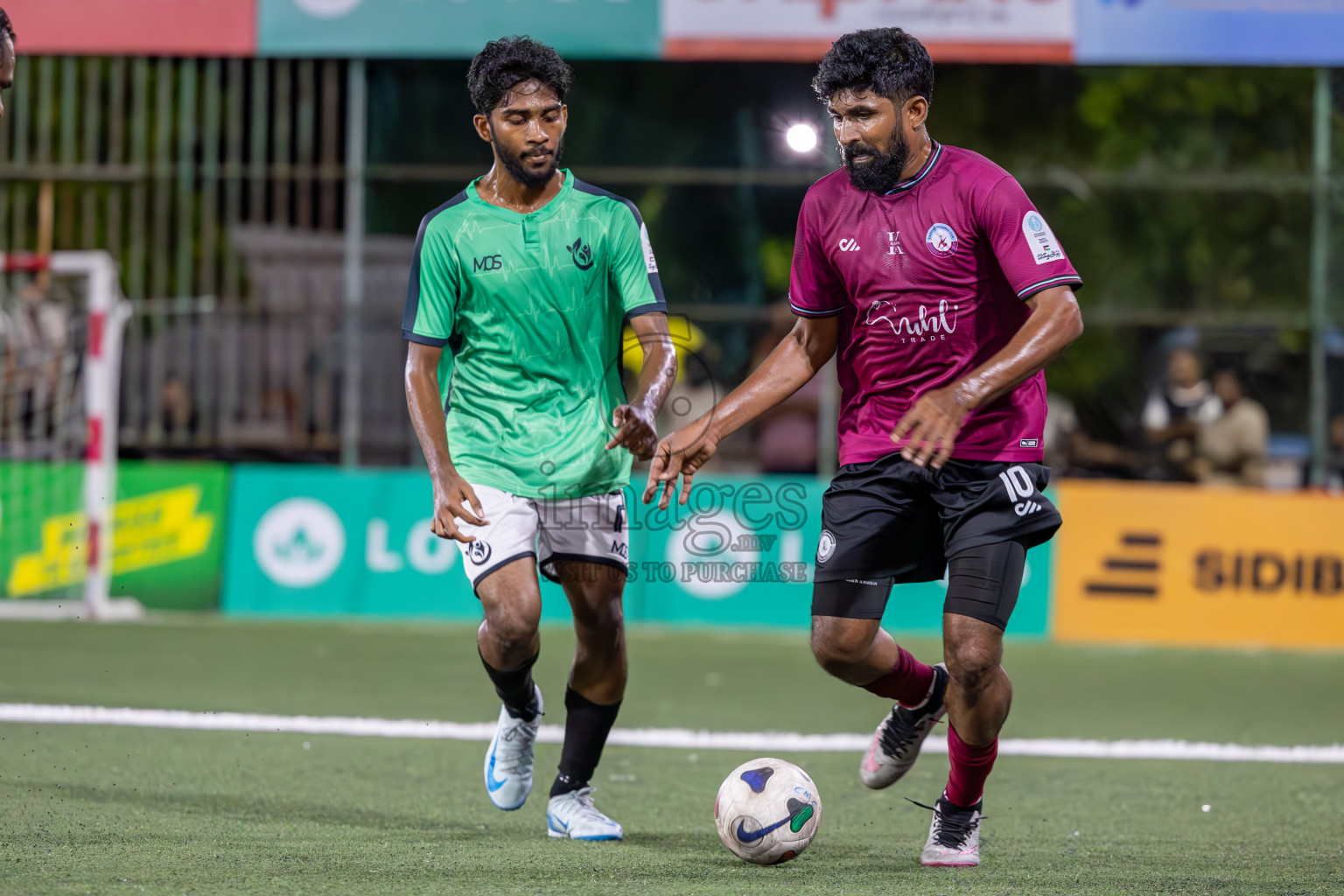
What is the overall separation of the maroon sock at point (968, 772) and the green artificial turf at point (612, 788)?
215mm

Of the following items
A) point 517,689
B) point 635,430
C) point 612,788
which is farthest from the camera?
point 612,788

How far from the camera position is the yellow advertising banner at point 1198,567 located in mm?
11781

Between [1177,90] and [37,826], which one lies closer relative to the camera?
[37,826]

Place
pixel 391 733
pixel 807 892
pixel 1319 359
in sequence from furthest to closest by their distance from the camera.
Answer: pixel 1319 359 → pixel 391 733 → pixel 807 892

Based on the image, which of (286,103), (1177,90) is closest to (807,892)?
(286,103)

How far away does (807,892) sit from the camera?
4.59m

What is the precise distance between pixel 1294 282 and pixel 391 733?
397 inches

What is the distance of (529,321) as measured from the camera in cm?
548

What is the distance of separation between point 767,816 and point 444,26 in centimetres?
965

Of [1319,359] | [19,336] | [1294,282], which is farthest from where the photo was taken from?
[1294,282]

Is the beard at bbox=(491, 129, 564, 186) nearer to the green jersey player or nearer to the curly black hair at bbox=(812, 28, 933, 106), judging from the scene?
the green jersey player

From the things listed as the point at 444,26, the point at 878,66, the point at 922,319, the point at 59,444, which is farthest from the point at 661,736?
the point at 444,26

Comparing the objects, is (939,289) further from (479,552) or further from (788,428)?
(788,428)

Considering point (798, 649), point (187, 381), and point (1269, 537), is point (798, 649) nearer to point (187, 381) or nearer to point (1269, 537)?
point (1269, 537)
